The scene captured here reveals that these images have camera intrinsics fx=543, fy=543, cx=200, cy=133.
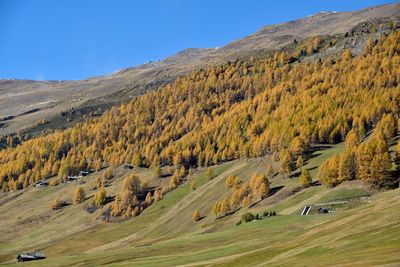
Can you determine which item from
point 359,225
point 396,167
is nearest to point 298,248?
point 359,225

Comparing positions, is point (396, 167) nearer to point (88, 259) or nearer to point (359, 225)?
point (359, 225)

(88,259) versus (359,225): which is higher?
(359,225)

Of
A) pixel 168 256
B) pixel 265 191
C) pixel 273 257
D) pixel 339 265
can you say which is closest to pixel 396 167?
pixel 265 191

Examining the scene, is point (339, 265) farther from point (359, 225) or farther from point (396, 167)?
point (396, 167)

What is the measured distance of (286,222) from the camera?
13238cm

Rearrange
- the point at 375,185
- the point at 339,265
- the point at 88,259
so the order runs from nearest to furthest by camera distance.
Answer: the point at 339,265
the point at 88,259
the point at 375,185

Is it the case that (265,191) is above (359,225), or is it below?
below

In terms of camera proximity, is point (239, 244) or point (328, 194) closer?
point (239, 244)

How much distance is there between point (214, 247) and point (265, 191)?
82553mm

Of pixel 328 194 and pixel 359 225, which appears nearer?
pixel 359 225

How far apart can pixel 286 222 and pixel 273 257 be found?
49913mm

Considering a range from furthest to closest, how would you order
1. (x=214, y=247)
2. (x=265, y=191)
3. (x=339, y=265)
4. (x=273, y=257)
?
(x=265, y=191), (x=214, y=247), (x=273, y=257), (x=339, y=265)

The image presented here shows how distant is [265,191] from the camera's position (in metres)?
196

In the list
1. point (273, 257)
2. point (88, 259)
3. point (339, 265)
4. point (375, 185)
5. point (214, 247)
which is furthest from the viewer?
point (375, 185)
